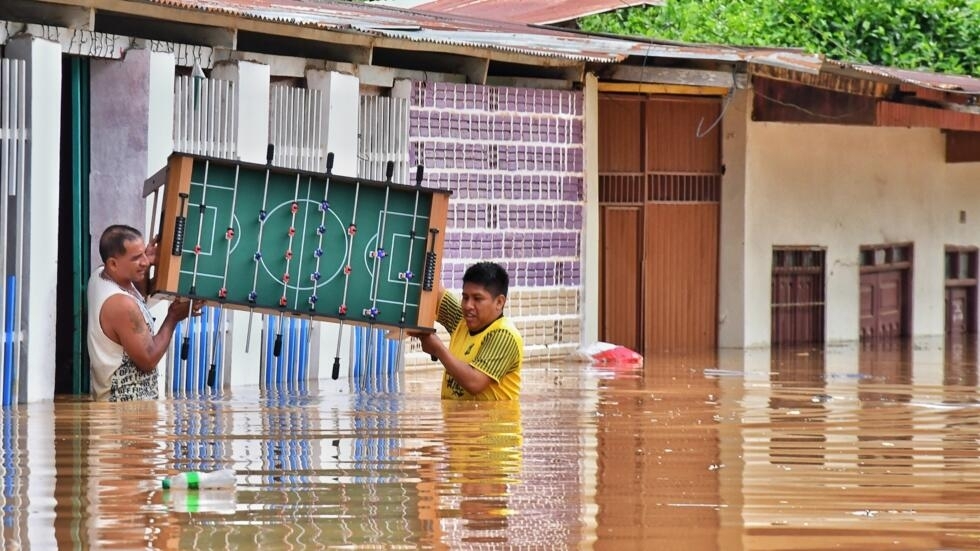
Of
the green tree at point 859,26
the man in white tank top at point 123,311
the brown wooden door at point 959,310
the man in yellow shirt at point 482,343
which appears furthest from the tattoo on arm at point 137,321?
the green tree at point 859,26

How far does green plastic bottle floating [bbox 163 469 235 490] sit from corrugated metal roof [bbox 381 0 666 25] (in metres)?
13.9

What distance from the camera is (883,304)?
21.5 meters

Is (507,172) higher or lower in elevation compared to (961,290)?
higher

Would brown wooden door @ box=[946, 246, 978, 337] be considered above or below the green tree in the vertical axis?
below

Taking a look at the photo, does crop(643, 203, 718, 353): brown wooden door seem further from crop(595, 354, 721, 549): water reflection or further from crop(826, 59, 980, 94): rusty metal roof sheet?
crop(595, 354, 721, 549): water reflection

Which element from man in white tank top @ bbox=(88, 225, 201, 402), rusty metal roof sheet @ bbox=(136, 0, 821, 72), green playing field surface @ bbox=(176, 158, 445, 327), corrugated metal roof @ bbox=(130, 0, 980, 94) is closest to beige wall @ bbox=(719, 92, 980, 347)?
corrugated metal roof @ bbox=(130, 0, 980, 94)

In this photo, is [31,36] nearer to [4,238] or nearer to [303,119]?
[4,238]

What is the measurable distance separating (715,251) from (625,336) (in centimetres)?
134

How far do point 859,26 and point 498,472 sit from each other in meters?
20.8

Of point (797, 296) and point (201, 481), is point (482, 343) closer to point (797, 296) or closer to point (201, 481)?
point (201, 481)

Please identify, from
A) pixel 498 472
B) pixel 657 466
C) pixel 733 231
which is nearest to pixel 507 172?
pixel 733 231

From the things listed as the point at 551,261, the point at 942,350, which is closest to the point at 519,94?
the point at 551,261

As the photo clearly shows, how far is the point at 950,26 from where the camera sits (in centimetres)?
2736

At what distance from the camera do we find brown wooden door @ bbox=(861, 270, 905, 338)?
2105 cm
